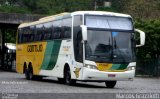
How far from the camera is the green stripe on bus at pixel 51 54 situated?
27500 mm

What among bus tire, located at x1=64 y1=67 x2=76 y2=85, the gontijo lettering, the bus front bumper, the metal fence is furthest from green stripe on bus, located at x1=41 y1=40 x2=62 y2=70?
the metal fence

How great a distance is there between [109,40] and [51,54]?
507cm

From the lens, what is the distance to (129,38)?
24.7 metres

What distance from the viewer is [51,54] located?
93.5 feet

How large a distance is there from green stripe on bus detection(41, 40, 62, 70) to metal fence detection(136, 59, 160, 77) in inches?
734

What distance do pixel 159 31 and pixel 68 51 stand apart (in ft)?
76.0

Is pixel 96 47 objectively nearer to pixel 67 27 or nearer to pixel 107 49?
pixel 107 49

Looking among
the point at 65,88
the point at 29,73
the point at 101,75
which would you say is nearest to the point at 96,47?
the point at 101,75

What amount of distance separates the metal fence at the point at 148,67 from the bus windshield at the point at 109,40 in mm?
22211

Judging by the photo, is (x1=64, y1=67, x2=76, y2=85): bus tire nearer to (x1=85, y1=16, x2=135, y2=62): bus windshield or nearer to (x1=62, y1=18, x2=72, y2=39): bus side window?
(x1=62, y1=18, x2=72, y2=39): bus side window

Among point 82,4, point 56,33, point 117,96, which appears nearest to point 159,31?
point 56,33

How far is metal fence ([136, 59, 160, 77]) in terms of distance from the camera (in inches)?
1838

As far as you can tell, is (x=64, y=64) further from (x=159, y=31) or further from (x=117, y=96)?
(x=159, y=31)

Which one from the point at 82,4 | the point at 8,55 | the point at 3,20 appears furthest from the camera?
the point at 82,4
